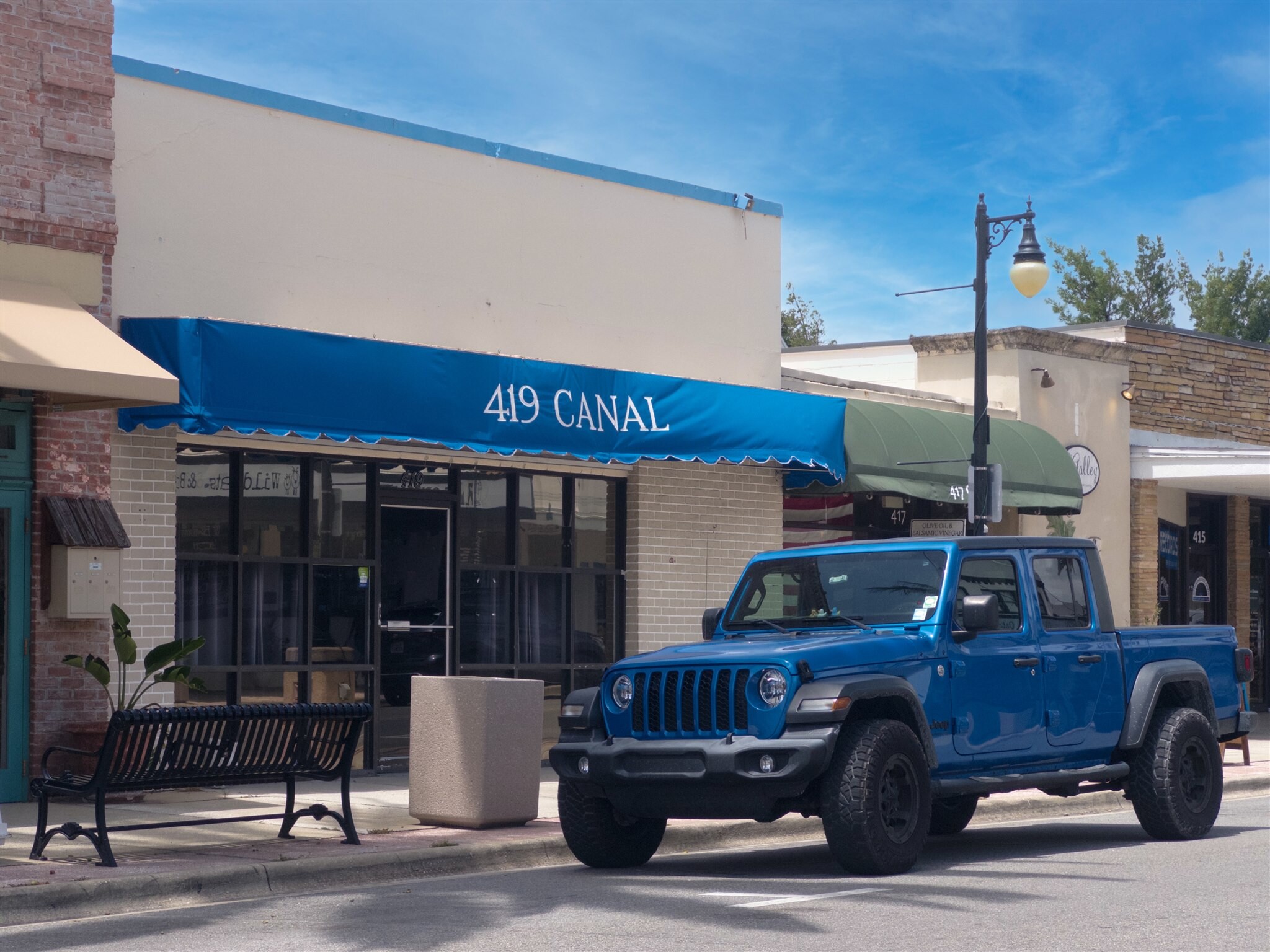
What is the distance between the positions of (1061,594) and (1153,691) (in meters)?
0.91

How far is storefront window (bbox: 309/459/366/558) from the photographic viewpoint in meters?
14.0

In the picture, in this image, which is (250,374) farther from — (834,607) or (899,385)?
(899,385)

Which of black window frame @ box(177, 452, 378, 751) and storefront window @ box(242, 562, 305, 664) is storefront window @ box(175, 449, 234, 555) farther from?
storefront window @ box(242, 562, 305, 664)

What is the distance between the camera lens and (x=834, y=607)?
33.3 feet

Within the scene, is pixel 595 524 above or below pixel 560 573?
above

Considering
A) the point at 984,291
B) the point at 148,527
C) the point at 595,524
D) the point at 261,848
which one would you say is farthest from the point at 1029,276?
the point at 261,848

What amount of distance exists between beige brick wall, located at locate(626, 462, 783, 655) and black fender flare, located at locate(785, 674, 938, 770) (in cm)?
727

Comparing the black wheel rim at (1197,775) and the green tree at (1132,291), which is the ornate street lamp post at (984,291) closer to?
the black wheel rim at (1197,775)

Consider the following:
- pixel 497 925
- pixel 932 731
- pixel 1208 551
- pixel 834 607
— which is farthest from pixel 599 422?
pixel 1208 551

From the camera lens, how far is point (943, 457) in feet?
60.1

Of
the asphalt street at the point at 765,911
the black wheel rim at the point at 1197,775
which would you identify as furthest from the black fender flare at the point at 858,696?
the black wheel rim at the point at 1197,775

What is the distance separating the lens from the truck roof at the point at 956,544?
10188 mm

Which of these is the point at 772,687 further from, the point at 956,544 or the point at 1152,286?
the point at 1152,286

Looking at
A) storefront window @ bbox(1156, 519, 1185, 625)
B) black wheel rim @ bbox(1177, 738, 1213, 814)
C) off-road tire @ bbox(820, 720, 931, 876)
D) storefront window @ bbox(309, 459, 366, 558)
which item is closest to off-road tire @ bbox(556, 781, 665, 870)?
off-road tire @ bbox(820, 720, 931, 876)
